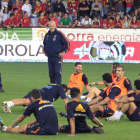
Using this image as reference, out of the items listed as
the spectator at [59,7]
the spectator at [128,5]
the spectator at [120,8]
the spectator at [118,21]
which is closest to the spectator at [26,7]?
the spectator at [59,7]

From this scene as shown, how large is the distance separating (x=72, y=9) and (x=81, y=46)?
4117 mm

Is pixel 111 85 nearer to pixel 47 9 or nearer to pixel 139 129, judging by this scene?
pixel 139 129

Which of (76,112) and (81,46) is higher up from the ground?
(81,46)

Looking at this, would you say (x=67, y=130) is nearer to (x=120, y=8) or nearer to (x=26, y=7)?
(x=26, y=7)

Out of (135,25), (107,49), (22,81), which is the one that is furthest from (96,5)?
(22,81)

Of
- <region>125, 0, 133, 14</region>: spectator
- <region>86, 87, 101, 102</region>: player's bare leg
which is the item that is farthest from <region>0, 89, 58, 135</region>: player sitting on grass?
<region>125, 0, 133, 14</region>: spectator

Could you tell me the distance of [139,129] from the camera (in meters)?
8.05

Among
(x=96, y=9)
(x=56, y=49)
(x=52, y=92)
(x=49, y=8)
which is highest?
(x=49, y=8)

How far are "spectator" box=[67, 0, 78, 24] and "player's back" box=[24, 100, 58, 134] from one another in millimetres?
15918

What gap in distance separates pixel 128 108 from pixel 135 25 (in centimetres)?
1371

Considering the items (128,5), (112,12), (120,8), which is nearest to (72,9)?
(112,12)

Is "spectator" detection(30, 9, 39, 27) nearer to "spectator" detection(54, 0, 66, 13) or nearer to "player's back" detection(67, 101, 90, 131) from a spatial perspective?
"spectator" detection(54, 0, 66, 13)

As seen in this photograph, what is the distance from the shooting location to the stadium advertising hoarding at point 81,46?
774 inches

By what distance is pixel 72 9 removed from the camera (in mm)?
23109
